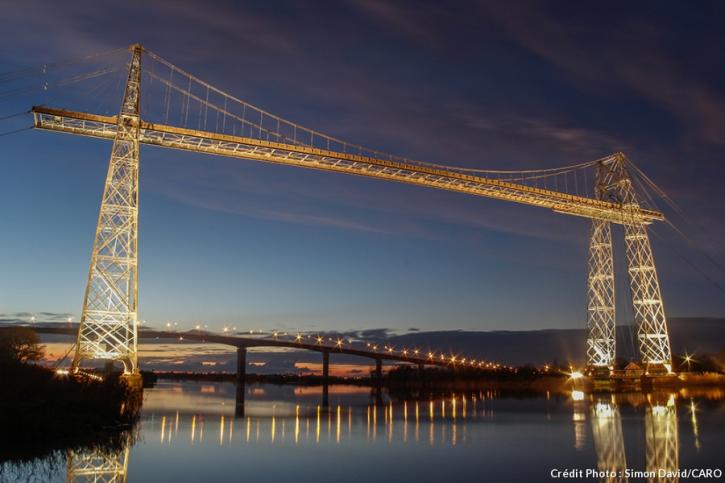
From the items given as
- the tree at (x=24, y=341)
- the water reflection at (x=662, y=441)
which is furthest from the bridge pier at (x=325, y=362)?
the water reflection at (x=662, y=441)

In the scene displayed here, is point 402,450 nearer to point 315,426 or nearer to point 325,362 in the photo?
point 315,426

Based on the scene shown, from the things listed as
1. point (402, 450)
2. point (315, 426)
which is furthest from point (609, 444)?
point (315, 426)

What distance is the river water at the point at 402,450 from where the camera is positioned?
464 inches

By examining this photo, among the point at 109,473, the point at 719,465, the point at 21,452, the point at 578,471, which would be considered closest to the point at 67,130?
the point at 21,452

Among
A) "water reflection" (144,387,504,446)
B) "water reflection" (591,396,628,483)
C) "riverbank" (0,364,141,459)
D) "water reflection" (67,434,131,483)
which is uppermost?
"riverbank" (0,364,141,459)

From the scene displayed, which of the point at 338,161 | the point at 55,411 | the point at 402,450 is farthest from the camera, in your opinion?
the point at 338,161

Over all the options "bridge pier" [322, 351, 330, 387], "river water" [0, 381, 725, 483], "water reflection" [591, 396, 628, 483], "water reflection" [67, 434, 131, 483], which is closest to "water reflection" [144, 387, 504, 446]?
"river water" [0, 381, 725, 483]

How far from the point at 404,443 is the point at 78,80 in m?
21.0

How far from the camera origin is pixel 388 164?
126 ft

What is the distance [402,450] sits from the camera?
15336 millimetres

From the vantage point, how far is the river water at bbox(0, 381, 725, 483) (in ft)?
38.6

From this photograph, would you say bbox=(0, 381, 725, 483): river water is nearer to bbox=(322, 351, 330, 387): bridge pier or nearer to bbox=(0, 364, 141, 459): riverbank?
bbox=(0, 364, 141, 459): riverbank

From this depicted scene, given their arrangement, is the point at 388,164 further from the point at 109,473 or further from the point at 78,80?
the point at 109,473

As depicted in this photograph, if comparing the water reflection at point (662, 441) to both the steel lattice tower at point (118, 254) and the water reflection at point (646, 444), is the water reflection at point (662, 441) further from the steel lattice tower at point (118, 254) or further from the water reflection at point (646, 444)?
the steel lattice tower at point (118, 254)
